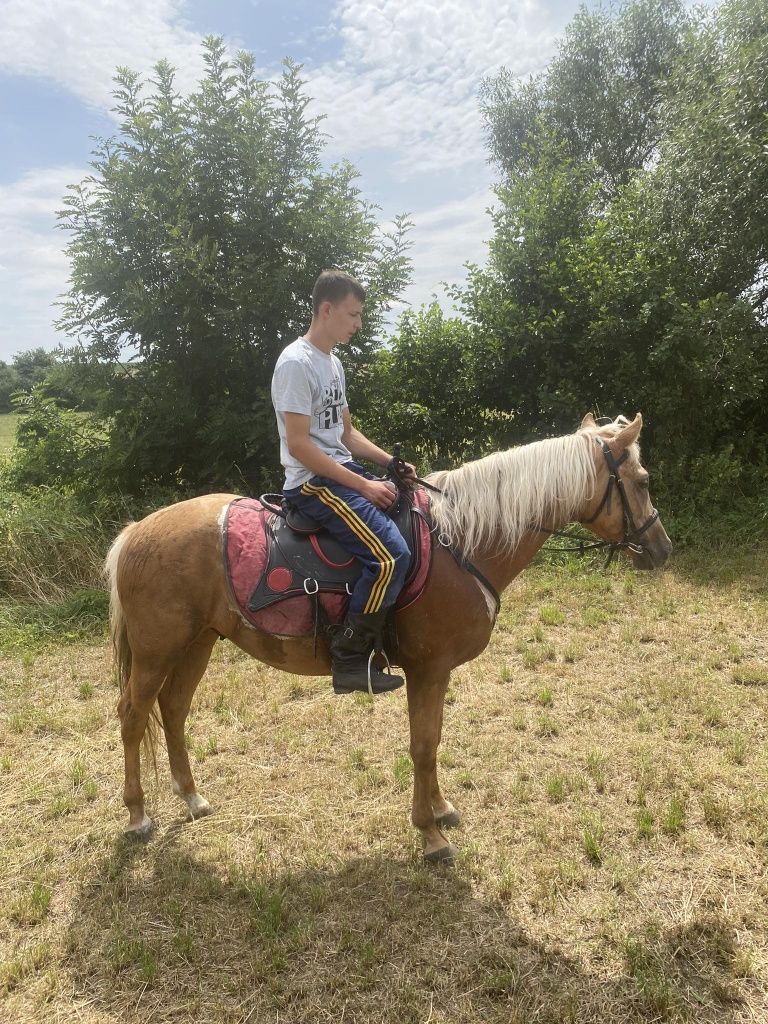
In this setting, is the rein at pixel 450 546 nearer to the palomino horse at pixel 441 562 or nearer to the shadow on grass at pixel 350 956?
the palomino horse at pixel 441 562

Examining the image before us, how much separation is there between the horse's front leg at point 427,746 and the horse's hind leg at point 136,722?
4.69 ft

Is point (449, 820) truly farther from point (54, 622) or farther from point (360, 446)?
point (54, 622)

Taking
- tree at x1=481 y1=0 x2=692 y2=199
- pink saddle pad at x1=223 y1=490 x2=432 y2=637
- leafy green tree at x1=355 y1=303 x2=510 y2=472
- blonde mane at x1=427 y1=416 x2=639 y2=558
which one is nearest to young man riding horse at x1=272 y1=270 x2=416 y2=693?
pink saddle pad at x1=223 y1=490 x2=432 y2=637

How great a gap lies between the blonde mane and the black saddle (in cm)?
22

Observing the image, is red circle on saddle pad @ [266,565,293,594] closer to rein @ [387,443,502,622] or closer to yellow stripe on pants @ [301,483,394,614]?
yellow stripe on pants @ [301,483,394,614]

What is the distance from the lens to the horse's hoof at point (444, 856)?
303 centimetres

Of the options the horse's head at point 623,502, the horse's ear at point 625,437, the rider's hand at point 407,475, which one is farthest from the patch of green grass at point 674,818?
the rider's hand at point 407,475

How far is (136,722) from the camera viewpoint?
128 inches

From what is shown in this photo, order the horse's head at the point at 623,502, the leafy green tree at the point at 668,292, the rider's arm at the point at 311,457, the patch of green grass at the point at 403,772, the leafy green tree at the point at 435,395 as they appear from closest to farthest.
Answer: the rider's arm at the point at 311,457 → the horse's head at the point at 623,502 → the patch of green grass at the point at 403,772 → the leafy green tree at the point at 668,292 → the leafy green tree at the point at 435,395

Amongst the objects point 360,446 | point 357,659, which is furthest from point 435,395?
point 357,659

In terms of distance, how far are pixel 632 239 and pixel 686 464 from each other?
3.41 meters

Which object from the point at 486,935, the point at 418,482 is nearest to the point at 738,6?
the point at 418,482

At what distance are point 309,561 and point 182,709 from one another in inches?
57.3

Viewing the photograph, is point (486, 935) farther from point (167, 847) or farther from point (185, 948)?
point (167, 847)
